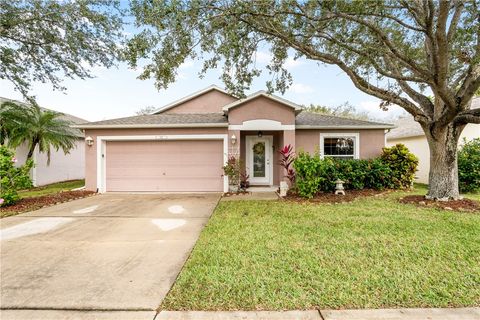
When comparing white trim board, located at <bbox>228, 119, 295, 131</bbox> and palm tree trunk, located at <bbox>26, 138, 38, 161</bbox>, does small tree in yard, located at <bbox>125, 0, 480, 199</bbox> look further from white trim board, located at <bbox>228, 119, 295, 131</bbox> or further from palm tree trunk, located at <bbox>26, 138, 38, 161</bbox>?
palm tree trunk, located at <bbox>26, 138, 38, 161</bbox>

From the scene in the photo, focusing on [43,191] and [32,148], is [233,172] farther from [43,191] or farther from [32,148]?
[32,148]

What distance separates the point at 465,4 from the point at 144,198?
11560 millimetres

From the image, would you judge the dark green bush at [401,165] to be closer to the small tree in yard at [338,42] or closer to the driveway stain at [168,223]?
the small tree in yard at [338,42]

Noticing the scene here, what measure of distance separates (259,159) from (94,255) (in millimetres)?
8776

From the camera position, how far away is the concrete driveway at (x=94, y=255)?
9.40 ft

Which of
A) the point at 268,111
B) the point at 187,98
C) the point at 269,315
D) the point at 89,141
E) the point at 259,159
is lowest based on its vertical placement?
the point at 269,315

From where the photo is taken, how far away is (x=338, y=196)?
8609 millimetres

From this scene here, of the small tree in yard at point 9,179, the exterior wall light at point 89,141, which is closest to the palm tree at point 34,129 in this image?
the exterior wall light at point 89,141

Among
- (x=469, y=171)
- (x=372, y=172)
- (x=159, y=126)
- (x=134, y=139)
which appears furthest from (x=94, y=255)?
(x=469, y=171)

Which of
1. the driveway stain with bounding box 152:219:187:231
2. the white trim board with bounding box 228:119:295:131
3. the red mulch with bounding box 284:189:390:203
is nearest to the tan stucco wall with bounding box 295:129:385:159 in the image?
the white trim board with bounding box 228:119:295:131

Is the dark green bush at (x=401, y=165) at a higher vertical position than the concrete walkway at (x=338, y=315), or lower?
higher

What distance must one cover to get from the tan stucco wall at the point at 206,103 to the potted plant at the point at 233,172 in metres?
5.87

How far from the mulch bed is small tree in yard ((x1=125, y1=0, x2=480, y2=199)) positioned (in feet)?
18.4

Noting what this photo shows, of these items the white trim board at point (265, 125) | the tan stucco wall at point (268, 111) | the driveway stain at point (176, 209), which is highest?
the tan stucco wall at point (268, 111)
